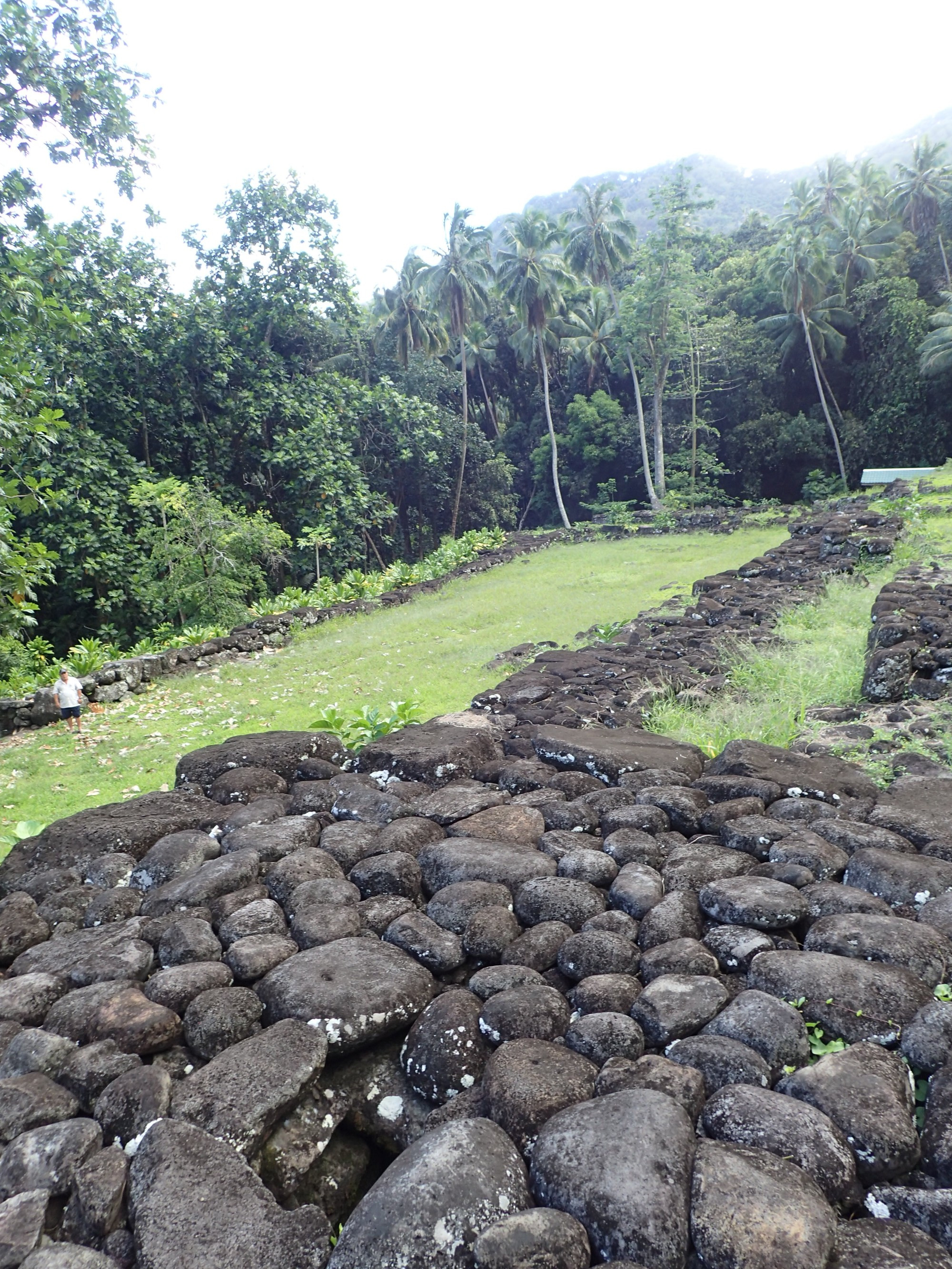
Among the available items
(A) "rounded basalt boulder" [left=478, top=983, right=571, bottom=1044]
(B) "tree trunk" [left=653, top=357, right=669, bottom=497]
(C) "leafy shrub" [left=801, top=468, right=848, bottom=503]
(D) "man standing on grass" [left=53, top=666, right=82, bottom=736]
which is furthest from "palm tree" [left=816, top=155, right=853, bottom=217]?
(A) "rounded basalt boulder" [left=478, top=983, right=571, bottom=1044]

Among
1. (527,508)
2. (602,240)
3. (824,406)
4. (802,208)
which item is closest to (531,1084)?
(824,406)

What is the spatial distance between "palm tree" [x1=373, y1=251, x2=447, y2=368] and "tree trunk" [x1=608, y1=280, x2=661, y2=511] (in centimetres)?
794

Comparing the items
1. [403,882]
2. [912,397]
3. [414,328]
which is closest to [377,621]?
[403,882]

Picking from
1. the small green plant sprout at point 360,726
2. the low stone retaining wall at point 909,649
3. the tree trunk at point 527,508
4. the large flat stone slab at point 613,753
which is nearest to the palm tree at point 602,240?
the tree trunk at point 527,508

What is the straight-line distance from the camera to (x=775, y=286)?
35.3m

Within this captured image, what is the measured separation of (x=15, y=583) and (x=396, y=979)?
570cm

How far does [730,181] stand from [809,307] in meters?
134

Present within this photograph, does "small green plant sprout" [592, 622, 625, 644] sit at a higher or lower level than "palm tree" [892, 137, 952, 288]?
lower

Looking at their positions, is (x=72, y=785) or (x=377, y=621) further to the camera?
(x=377, y=621)

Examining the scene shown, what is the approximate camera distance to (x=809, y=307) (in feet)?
111

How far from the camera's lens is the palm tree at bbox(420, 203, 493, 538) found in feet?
101

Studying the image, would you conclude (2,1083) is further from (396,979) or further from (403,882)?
(403,882)

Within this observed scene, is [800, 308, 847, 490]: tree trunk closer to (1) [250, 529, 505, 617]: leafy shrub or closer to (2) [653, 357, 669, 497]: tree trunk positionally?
(2) [653, 357, 669, 497]: tree trunk

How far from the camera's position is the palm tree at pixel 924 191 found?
121 ft
